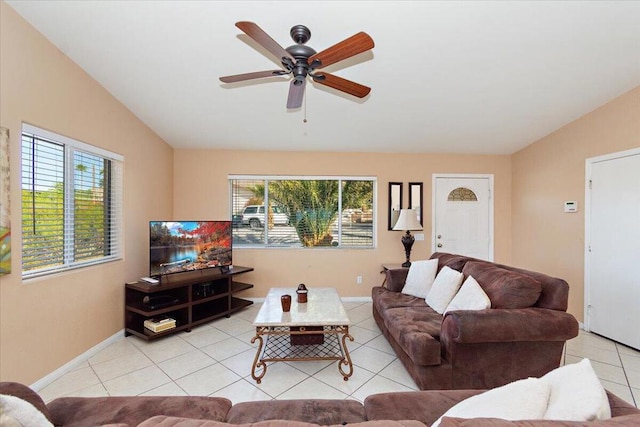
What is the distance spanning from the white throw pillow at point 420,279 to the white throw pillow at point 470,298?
569 mm

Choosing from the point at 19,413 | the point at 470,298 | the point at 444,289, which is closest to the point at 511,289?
the point at 470,298

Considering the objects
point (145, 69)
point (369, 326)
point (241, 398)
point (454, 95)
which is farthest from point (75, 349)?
point (454, 95)

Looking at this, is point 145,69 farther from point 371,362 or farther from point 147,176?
point 371,362

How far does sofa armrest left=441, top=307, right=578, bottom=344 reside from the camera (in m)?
1.90

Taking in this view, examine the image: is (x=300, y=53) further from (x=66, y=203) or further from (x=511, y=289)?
(x=66, y=203)

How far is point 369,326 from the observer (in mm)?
3332

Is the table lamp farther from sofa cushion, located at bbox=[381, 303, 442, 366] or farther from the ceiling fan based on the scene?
the ceiling fan

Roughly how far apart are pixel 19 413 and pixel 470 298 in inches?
102

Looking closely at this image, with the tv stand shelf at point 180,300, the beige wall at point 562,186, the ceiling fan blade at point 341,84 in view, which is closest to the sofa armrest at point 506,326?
the ceiling fan blade at point 341,84

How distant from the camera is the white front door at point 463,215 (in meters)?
4.41

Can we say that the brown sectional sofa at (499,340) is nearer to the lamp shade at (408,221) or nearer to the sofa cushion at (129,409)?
the sofa cushion at (129,409)

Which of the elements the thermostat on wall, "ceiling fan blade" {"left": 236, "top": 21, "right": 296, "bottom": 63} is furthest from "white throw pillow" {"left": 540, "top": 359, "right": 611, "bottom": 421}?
the thermostat on wall

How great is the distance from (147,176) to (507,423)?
4.05 metres

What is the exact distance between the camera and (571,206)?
342cm
